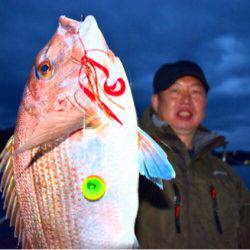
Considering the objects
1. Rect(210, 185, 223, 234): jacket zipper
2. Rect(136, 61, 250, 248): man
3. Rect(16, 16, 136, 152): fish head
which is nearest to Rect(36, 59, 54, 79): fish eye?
Rect(16, 16, 136, 152): fish head

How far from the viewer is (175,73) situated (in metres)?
4.18

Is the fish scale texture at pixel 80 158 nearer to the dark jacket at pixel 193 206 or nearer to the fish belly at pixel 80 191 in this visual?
the fish belly at pixel 80 191

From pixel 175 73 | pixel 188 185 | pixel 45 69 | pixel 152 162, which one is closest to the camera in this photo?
pixel 152 162

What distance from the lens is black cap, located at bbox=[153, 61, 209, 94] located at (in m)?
4.17

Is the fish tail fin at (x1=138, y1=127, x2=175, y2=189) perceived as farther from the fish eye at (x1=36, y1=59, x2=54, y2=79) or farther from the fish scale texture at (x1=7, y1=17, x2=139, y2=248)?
the fish eye at (x1=36, y1=59, x2=54, y2=79)

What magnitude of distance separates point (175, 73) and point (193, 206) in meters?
1.69

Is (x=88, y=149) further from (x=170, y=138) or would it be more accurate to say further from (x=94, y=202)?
(x=170, y=138)

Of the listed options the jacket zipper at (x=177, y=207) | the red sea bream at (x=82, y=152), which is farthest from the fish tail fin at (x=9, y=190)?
the jacket zipper at (x=177, y=207)

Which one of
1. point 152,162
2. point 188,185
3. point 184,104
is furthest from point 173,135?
point 152,162

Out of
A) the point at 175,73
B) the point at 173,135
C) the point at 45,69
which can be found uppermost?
the point at 175,73

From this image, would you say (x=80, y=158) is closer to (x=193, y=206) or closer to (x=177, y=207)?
(x=177, y=207)

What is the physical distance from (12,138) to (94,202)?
1.83 feet

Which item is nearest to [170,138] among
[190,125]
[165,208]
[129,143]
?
[190,125]

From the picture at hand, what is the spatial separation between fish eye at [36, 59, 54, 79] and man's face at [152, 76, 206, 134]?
272 centimetres
